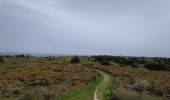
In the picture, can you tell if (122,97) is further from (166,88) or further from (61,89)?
(166,88)

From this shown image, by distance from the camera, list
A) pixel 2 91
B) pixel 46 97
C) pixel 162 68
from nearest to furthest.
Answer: pixel 46 97
pixel 2 91
pixel 162 68

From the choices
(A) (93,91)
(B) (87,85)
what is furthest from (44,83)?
(A) (93,91)

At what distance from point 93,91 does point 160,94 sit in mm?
9294

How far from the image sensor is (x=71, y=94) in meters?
28.3

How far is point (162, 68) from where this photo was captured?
69.9 metres

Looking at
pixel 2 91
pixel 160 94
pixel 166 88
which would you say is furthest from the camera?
pixel 166 88

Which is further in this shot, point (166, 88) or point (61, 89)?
point (166, 88)

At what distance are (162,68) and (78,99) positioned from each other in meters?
48.0

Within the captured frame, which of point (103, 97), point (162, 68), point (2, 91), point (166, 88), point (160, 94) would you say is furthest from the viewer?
point (162, 68)

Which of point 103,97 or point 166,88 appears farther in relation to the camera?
point 166,88

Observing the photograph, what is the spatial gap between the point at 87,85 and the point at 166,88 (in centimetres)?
1048

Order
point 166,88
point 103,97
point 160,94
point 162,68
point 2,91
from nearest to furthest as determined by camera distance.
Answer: point 103,97 → point 2,91 → point 160,94 → point 166,88 → point 162,68

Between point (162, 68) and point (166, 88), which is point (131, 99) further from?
point (162, 68)

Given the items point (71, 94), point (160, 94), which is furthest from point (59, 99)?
point (160, 94)
